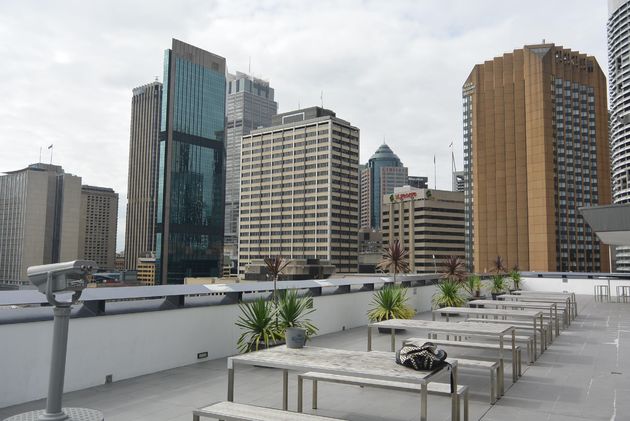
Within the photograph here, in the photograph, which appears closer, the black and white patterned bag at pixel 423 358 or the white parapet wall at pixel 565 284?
the black and white patterned bag at pixel 423 358

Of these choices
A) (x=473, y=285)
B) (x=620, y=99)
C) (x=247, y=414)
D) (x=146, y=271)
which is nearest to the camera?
(x=247, y=414)

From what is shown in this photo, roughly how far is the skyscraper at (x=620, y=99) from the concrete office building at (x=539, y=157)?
3.58 metres

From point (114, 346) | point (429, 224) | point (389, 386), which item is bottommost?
point (389, 386)

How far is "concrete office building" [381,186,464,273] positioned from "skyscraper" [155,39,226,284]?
5945cm

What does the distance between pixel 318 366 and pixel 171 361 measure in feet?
12.6

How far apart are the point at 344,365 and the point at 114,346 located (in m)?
3.74

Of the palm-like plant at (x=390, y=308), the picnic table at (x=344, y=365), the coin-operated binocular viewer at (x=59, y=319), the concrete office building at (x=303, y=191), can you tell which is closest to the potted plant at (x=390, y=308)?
the palm-like plant at (x=390, y=308)

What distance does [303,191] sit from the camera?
144m

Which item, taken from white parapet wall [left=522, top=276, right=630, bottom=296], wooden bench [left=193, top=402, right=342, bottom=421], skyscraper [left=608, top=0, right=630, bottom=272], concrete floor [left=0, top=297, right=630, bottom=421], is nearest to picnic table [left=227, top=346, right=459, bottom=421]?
wooden bench [left=193, top=402, right=342, bottom=421]

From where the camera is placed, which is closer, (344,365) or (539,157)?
(344,365)

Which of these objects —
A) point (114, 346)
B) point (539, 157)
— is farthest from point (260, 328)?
point (539, 157)

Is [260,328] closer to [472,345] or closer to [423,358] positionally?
[472,345]

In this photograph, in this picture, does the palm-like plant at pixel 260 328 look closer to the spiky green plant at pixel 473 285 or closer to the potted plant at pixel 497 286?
the spiky green plant at pixel 473 285

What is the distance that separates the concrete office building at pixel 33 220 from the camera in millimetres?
152000
